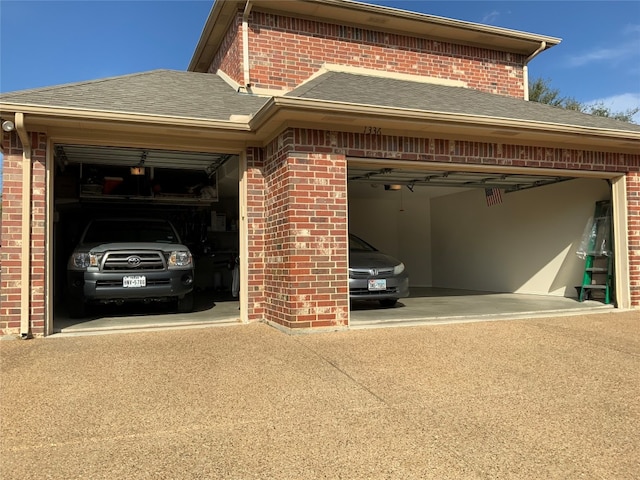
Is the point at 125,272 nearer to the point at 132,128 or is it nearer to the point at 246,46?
the point at 132,128

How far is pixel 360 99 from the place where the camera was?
22.4ft

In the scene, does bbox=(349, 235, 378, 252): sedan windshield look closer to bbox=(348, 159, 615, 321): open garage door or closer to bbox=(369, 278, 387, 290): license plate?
bbox=(348, 159, 615, 321): open garage door

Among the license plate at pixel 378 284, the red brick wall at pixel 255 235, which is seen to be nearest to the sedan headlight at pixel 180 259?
the red brick wall at pixel 255 235

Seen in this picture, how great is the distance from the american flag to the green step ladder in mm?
2665

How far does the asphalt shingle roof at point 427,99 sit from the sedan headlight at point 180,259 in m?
3.16

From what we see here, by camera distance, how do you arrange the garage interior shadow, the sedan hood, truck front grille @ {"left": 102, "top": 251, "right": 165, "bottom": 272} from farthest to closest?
→ the sedan hood, truck front grille @ {"left": 102, "top": 251, "right": 165, "bottom": 272}, the garage interior shadow

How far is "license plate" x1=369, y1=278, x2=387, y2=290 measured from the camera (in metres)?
7.82

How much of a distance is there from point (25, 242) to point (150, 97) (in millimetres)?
2751

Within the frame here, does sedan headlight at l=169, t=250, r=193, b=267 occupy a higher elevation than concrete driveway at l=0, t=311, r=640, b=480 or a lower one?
higher

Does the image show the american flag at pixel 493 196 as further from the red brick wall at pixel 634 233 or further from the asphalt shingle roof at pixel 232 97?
the red brick wall at pixel 634 233

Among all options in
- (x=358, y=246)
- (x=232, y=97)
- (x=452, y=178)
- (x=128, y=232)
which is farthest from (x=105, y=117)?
(x=452, y=178)

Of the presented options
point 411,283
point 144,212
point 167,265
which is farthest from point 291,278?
point 411,283

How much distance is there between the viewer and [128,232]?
859 centimetres

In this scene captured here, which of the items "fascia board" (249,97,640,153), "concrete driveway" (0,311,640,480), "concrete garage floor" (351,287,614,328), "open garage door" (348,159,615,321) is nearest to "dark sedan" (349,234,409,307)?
"concrete garage floor" (351,287,614,328)
